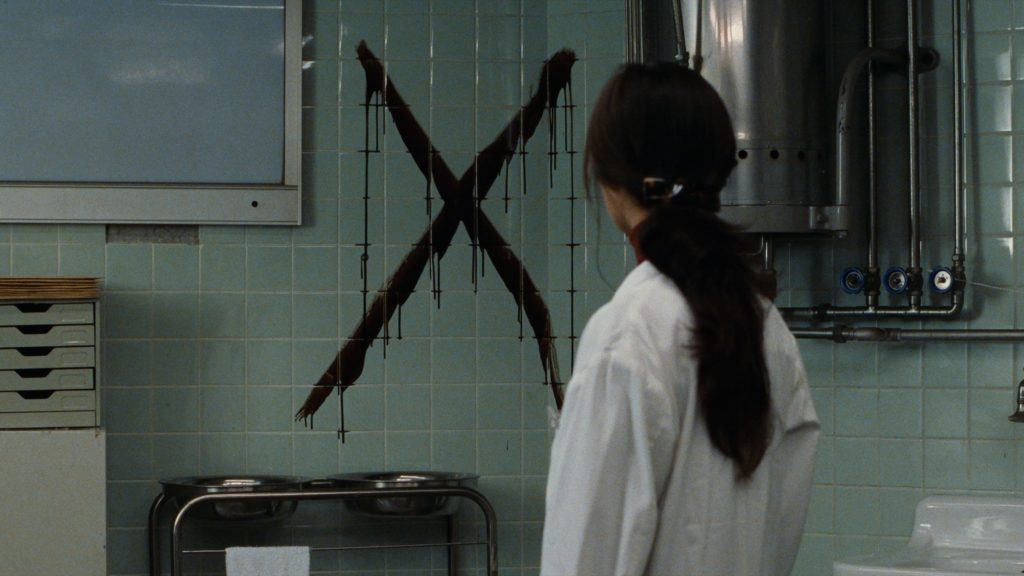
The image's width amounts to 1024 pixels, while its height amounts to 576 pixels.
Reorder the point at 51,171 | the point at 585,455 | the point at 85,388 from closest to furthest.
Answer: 1. the point at 585,455
2. the point at 85,388
3. the point at 51,171

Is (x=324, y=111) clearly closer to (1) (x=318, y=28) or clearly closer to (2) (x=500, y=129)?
(1) (x=318, y=28)

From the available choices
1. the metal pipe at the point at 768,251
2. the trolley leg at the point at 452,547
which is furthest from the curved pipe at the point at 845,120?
the trolley leg at the point at 452,547

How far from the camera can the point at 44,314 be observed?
103 inches

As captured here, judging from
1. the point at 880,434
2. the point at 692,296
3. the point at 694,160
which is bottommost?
the point at 880,434

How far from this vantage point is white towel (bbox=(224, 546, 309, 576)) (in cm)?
266

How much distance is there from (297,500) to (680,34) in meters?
1.26

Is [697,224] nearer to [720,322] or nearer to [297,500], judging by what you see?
[720,322]

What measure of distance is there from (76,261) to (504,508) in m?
1.15

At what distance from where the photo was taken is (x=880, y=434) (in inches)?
107

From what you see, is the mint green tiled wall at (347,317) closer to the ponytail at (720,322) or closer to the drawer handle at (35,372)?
the drawer handle at (35,372)

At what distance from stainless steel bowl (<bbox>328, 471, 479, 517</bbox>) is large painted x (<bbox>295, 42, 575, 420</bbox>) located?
0.33 m

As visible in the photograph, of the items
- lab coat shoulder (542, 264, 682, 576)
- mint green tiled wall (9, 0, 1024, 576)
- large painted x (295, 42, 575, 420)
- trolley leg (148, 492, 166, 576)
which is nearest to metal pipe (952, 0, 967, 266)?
mint green tiled wall (9, 0, 1024, 576)

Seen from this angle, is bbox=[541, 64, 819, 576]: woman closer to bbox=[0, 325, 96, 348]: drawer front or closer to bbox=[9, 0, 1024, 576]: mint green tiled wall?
bbox=[9, 0, 1024, 576]: mint green tiled wall

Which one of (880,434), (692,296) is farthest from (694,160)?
(880,434)
